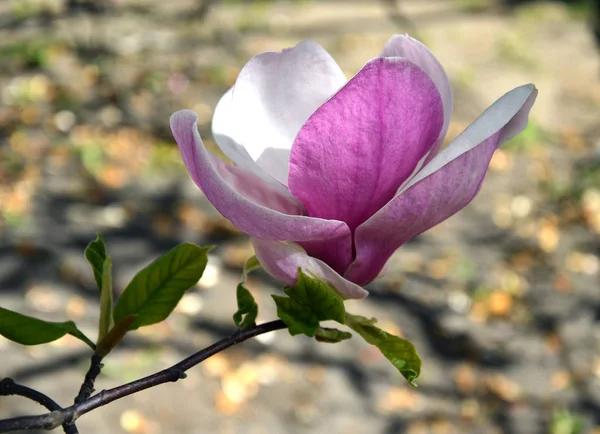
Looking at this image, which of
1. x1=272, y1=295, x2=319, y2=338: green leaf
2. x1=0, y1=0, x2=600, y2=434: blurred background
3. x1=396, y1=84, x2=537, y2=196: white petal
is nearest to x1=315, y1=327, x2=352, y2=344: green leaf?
x1=272, y1=295, x2=319, y2=338: green leaf

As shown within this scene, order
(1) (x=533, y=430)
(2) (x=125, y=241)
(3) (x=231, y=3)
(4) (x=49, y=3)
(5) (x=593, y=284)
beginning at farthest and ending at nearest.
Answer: (3) (x=231, y=3)
(4) (x=49, y=3)
(5) (x=593, y=284)
(2) (x=125, y=241)
(1) (x=533, y=430)

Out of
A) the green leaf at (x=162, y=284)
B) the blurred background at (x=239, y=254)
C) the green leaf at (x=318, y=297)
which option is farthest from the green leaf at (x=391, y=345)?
the blurred background at (x=239, y=254)

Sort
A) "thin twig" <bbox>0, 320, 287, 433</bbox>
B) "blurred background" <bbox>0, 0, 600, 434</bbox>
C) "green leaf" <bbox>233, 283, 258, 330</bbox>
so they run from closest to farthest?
"thin twig" <bbox>0, 320, 287, 433</bbox>, "green leaf" <bbox>233, 283, 258, 330</bbox>, "blurred background" <bbox>0, 0, 600, 434</bbox>

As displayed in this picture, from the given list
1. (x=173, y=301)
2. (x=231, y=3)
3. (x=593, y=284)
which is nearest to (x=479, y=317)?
(x=593, y=284)

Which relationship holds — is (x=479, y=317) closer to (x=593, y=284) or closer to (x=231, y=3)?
(x=593, y=284)

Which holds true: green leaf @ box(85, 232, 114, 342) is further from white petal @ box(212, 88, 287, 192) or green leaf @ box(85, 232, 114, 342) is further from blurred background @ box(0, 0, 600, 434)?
blurred background @ box(0, 0, 600, 434)

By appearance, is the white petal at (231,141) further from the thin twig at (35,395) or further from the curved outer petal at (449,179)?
A: the thin twig at (35,395)
